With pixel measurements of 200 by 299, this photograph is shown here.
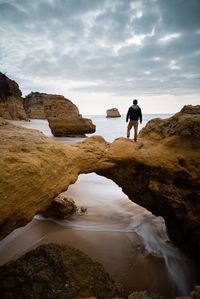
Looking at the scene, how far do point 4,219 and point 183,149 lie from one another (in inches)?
138

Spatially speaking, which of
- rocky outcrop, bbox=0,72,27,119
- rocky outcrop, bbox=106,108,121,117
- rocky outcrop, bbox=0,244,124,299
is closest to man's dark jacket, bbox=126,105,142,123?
rocky outcrop, bbox=0,244,124,299

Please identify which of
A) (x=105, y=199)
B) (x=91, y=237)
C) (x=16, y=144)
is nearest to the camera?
(x=16, y=144)

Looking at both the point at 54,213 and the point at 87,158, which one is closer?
the point at 87,158

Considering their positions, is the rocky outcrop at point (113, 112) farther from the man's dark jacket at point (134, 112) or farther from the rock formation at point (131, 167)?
the rock formation at point (131, 167)

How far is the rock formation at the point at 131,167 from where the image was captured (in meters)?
3.37

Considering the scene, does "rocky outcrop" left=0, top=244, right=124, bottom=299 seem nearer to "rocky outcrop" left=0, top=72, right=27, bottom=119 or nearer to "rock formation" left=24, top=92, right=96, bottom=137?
"rock formation" left=24, top=92, right=96, bottom=137

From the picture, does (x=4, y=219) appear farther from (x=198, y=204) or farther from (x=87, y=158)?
(x=198, y=204)

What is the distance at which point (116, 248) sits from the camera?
562 cm

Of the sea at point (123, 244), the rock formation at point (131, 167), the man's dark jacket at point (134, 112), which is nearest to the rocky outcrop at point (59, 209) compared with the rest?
the sea at point (123, 244)

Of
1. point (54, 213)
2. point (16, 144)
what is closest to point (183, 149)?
point (16, 144)

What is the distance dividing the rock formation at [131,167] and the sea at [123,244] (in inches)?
21.7

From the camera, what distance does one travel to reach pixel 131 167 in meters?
5.07

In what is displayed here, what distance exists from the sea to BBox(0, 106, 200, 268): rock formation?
1.81 ft

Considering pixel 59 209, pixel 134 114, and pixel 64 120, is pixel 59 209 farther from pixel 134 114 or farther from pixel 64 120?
pixel 64 120
